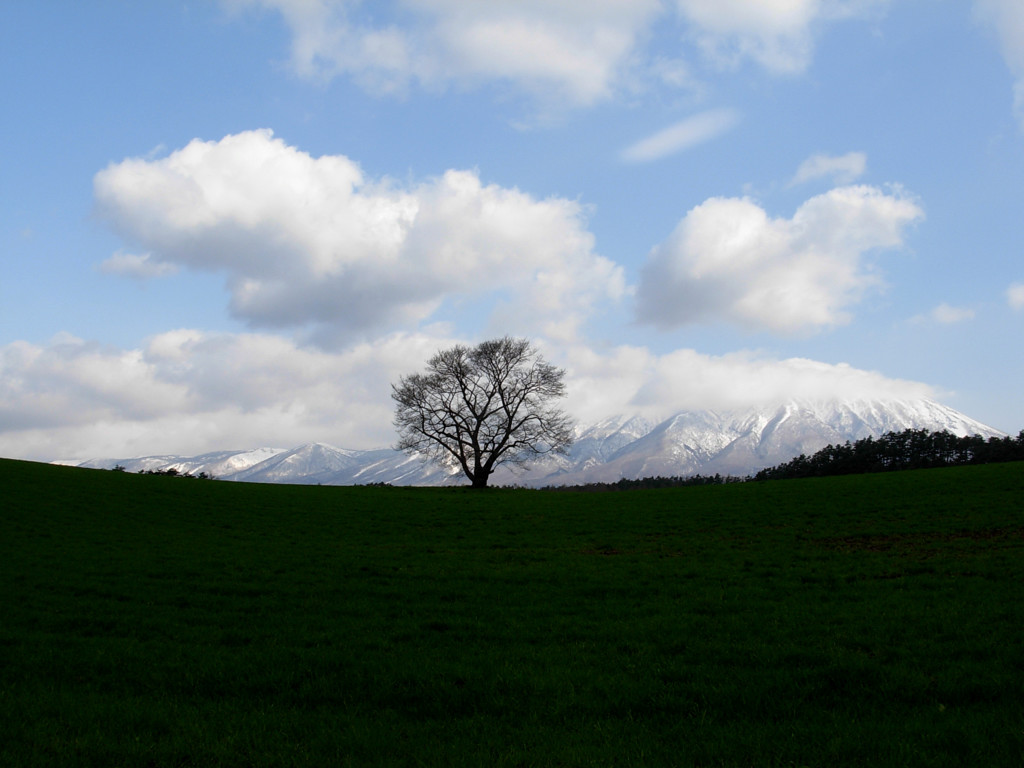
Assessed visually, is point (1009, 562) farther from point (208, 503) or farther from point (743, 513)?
point (208, 503)

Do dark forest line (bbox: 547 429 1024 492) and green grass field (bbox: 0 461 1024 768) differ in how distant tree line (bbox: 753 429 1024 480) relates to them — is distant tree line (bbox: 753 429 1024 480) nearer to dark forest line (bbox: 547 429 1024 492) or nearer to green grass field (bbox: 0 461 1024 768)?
dark forest line (bbox: 547 429 1024 492)

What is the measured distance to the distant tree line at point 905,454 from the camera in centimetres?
7912

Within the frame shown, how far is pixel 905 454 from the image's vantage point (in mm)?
85312

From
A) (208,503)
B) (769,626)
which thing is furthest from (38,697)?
(208,503)

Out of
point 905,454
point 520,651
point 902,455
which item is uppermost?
point 905,454

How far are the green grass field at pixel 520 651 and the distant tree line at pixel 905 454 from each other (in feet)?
206

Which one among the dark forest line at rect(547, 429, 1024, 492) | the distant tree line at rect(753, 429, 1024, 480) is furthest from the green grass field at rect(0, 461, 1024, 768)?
the distant tree line at rect(753, 429, 1024, 480)

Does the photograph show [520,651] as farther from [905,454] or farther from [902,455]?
[905,454]

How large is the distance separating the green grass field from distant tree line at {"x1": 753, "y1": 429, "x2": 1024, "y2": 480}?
62821mm

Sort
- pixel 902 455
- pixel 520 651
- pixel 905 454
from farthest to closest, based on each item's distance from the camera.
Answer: pixel 905 454
pixel 902 455
pixel 520 651

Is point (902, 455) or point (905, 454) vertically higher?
point (905, 454)

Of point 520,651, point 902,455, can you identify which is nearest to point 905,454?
point 902,455

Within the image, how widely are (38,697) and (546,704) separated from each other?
7.26 m

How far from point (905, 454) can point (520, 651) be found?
91.8 meters
